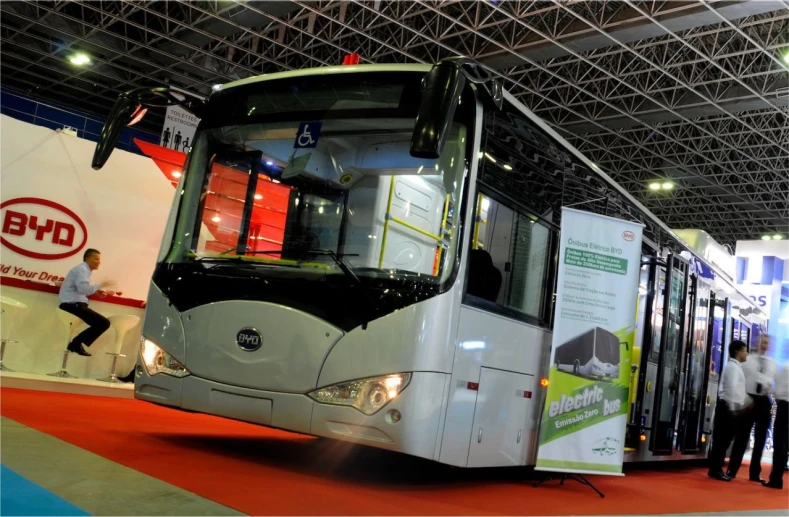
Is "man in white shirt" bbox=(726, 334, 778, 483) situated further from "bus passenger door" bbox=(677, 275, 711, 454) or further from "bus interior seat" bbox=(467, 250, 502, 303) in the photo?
"bus interior seat" bbox=(467, 250, 502, 303)

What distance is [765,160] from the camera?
24.6 meters

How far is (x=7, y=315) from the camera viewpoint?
9.22 metres

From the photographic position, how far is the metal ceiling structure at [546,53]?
16.5m

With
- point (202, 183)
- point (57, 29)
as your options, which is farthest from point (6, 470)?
point (57, 29)

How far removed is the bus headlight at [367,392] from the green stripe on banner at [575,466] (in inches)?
66.2

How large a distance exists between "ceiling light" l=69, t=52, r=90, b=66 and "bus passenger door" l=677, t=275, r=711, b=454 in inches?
750

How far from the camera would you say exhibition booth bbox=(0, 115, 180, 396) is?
953 cm

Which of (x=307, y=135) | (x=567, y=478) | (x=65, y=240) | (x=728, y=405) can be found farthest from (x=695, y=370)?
(x=65, y=240)

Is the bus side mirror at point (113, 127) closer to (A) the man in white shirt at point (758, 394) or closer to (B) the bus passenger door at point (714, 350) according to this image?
(B) the bus passenger door at point (714, 350)

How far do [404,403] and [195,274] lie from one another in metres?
1.70

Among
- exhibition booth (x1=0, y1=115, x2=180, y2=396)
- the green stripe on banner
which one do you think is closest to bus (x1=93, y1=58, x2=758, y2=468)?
the green stripe on banner

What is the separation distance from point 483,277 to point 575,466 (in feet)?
6.06

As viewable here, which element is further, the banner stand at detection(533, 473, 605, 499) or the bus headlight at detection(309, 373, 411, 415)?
the banner stand at detection(533, 473, 605, 499)

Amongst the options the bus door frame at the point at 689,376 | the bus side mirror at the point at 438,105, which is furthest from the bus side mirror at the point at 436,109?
the bus door frame at the point at 689,376
